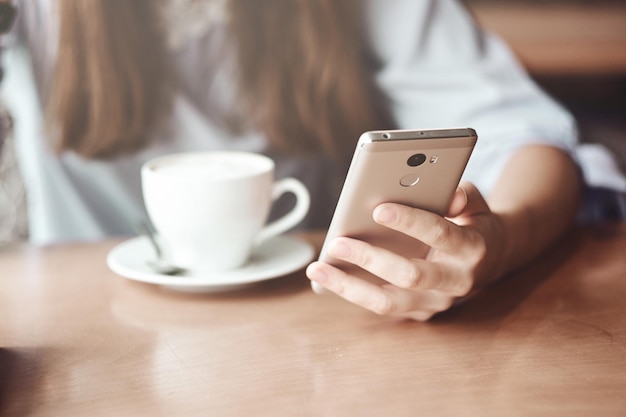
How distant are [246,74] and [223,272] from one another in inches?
19.0

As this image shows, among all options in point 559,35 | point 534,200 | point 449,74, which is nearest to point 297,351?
point 534,200

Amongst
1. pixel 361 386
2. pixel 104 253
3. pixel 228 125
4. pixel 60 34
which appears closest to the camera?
pixel 361 386

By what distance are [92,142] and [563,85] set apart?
3.80ft

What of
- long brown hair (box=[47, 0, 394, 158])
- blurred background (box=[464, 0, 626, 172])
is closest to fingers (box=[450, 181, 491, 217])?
long brown hair (box=[47, 0, 394, 158])

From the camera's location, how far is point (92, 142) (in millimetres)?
973

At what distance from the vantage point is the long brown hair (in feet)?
3.18

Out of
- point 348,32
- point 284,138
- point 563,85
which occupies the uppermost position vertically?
point 348,32

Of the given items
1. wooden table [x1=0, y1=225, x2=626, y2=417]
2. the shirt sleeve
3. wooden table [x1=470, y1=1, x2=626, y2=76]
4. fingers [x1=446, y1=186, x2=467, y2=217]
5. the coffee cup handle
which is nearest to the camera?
wooden table [x1=0, y1=225, x2=626, y2=417]

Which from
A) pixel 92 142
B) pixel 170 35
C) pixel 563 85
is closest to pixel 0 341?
pixel 92 142

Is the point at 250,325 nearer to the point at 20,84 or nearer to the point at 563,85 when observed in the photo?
the point at 20,84

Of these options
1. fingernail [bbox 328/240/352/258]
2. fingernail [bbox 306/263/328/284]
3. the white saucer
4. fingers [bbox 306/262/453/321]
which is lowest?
the white saucer

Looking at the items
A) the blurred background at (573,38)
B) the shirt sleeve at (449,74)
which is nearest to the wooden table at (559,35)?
the blurred background at (573,38)

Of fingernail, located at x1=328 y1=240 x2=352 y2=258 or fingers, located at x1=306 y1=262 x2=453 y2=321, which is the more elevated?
fingernail, located at x1=328 y1=240 x2=352 y2=258

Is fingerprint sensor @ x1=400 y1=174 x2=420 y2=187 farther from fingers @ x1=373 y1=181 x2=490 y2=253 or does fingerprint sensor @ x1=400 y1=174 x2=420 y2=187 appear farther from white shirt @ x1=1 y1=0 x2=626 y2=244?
white shirt @ x1=1 y1=0 x2=626 y2=244
